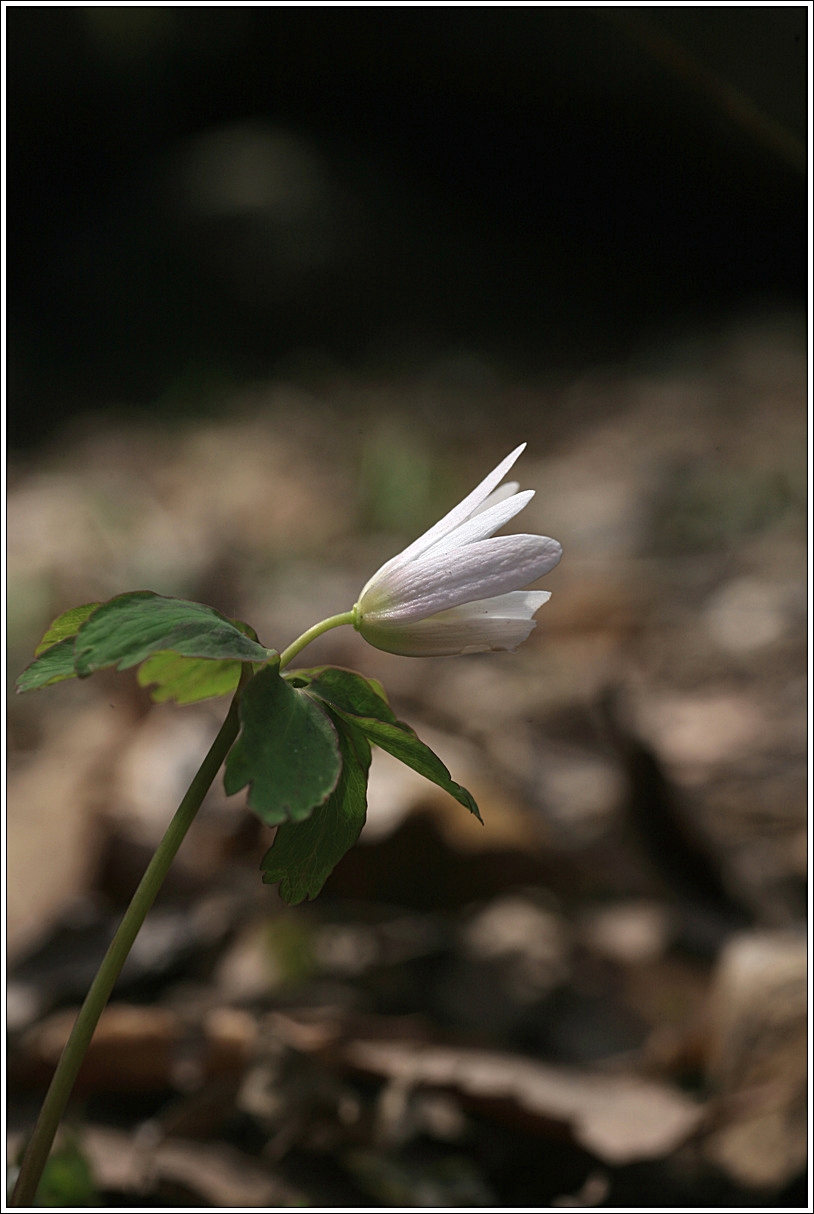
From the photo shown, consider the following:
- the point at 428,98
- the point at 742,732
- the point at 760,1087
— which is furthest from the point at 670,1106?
the point at 428,98

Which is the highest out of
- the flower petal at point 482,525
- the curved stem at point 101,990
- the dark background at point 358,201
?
the dark background at point 358,201

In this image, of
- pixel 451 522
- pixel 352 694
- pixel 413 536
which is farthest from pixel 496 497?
pixel 413 536

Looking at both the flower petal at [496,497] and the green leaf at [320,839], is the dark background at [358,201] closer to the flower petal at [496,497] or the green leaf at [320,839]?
the flower petal at [496,497]

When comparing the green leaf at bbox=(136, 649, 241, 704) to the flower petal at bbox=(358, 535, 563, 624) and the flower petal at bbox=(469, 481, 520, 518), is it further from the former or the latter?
the flower petal at bbox=(469, 481, 520, 518)

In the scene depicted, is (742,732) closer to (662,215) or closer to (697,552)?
(697,552)

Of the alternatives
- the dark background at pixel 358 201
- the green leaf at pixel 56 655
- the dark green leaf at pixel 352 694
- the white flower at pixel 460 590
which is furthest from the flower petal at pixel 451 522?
the dark background at pixel 358 201

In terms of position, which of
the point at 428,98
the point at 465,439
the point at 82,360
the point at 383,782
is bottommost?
the point at 383,782
